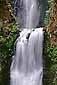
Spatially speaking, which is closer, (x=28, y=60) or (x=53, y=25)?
(x=28, y=60)

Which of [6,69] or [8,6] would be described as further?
[8,6]

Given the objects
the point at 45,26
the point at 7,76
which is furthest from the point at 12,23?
the point at 7,76

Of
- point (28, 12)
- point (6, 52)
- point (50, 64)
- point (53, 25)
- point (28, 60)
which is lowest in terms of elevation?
point (50, 64)

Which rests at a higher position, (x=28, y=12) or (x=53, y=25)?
(x=28, y=12)

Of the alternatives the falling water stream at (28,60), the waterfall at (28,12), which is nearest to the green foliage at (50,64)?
the falling water stream at (28,60)

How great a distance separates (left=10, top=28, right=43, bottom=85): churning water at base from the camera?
293 inches

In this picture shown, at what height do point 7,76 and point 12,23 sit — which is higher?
point 12,23

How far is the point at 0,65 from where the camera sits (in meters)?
7.49

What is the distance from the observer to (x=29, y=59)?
7473mm

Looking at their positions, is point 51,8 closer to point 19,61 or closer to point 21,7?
point 21,7

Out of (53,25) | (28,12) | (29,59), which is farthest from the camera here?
(28,12)

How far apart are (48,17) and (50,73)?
5.59 feet

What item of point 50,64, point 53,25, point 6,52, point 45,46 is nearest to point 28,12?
point 53,25

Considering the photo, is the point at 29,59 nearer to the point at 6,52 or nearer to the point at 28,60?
the point at 28,60
